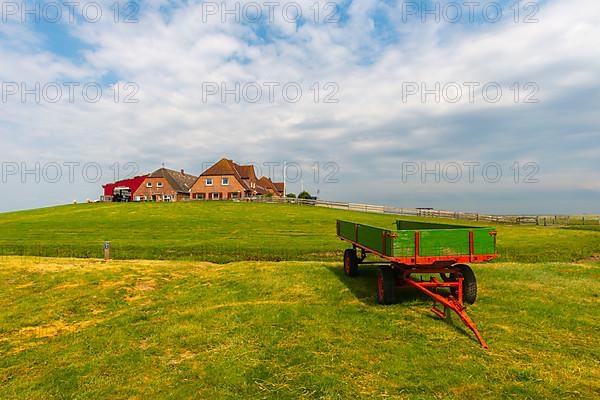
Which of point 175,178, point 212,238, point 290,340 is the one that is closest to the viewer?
point 290,340

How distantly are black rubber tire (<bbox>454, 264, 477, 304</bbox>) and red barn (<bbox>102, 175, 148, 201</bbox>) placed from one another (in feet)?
237

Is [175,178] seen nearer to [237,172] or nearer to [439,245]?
[237,172]

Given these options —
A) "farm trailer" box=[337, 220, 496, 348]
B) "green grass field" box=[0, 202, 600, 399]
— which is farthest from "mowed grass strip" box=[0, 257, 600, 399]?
"farm trailer" box=[337, 220, 496, 348]

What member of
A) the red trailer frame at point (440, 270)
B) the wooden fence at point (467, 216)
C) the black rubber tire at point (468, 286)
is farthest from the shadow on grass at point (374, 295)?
the wooden fence at point (467, 216)

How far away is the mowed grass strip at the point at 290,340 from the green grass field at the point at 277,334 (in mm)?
38

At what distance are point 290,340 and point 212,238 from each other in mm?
22081

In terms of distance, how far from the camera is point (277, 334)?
802 cm

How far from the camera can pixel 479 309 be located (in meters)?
9.45

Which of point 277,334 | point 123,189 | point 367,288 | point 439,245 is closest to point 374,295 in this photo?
point 367,288

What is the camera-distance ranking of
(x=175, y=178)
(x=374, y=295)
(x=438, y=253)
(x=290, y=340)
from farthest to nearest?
(x=175, y=178) < (x=374, y=295) < (x=438, y=253) < (x=290, y=340)

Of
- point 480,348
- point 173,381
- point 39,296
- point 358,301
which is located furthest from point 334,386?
point 39,296

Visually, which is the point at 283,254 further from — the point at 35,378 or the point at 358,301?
the point at 35,378

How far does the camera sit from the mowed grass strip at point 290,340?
232 inches

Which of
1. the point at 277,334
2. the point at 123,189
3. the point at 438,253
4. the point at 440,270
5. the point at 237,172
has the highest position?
the point at 237,172
